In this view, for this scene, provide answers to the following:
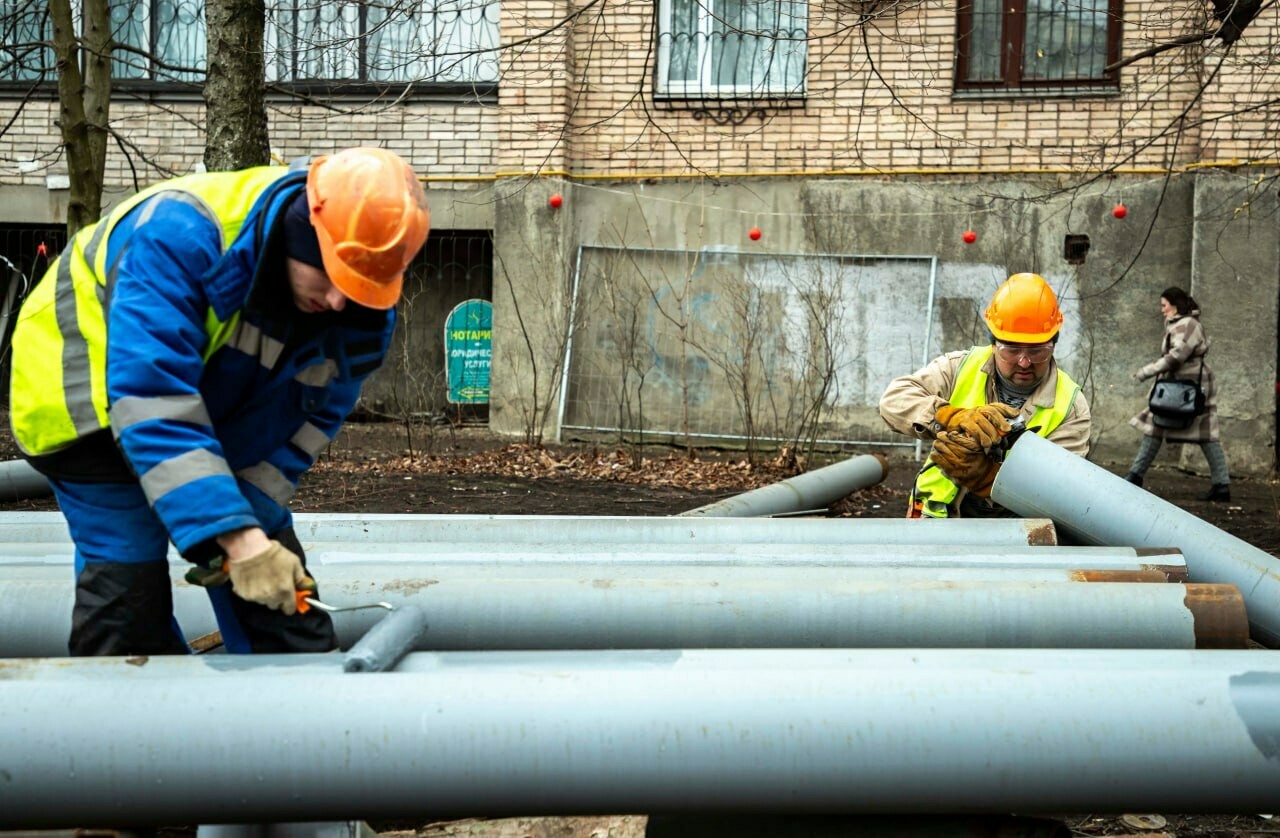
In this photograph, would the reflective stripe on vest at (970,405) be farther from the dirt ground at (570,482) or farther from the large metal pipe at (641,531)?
the dirt ground at (570,482)

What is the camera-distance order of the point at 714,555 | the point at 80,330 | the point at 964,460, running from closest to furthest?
the point at 80,330, the point at 714,555, the point at 964,460

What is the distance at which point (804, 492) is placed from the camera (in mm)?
6918

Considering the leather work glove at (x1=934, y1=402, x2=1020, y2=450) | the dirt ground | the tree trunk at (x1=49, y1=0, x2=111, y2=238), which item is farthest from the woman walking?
the tree trunk at (x1=49, y1=0, x2=111, y2=238)

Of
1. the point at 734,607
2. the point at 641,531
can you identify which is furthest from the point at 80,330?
the point at 641,531

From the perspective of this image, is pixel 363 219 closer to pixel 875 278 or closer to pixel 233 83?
pixel 233 83

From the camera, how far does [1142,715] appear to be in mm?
2424

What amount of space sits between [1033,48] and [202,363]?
31.0 feet

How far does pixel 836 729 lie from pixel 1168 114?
9.01 meters

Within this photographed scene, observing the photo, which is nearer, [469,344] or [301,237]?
[301,237]

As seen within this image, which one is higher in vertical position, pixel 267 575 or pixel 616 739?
pixel 267 575

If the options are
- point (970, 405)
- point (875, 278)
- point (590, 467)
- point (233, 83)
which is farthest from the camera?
point (875, 278)

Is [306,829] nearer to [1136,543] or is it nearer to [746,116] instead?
[1136,543]

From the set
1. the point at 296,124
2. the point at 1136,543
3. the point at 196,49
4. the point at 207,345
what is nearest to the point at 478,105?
the point at 296,124

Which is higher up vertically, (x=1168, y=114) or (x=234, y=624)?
(x=1168, y=114)
